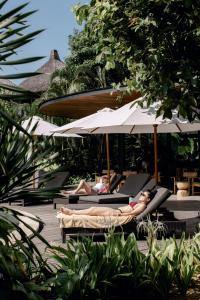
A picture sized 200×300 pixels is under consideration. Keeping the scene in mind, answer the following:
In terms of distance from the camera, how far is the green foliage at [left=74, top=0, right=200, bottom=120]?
561 centimetres

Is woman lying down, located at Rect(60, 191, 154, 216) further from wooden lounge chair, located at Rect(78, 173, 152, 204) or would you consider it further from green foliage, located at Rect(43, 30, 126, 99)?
green foliage, located at Rect(43, 30, 126, 99)

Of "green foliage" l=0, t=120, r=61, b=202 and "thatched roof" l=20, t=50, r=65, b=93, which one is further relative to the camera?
"thatched roof" l=20, t=50, r=65, b=93

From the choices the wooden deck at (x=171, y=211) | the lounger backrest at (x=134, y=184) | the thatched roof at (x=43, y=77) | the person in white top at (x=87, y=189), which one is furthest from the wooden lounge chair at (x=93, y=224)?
the thatched roof at (x=43, y=77)

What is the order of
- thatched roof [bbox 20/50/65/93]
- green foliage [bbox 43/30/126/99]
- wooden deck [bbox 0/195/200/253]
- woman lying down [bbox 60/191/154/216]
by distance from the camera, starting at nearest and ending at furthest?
woman lying down [bbox 60/191/154/216], wooden deck [bbox 0/195/200/253], green foliage [bbox 43/30/126/99], thatched roof [bbox 20/50/65/93]

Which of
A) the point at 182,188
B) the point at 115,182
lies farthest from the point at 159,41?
the point at 182,188

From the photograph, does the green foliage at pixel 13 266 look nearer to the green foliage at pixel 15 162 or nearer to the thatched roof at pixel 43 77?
the green foliage at pixel 15 162

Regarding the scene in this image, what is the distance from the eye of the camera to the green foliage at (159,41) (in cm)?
561

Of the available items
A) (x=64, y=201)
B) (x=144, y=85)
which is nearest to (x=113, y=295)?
(x=144, y=85)

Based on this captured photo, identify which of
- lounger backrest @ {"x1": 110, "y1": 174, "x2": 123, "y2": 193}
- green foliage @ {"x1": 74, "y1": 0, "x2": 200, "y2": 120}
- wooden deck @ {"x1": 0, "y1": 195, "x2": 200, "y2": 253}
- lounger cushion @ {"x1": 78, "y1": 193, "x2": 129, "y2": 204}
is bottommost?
wooden deck @ {"x1": 0, "y1": 195, "x2": 200, "y2": 253}

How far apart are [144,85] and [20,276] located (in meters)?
3.23

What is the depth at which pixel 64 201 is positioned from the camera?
1219cm

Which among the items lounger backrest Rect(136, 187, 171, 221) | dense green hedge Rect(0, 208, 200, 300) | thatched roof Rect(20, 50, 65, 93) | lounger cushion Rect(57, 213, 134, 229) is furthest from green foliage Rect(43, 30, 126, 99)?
dense green hedge Rect(0, 208, 200, 300)

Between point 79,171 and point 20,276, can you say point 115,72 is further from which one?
point 20,276

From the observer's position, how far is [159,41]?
5961mm
